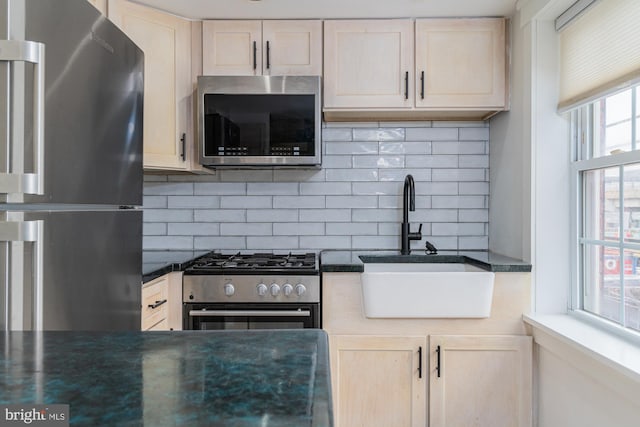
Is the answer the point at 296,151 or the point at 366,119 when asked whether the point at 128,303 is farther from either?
the point at 366,119

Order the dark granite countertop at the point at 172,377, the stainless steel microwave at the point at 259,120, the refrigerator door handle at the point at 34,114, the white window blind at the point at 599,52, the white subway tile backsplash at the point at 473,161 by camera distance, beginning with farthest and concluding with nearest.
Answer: the white subway tile backsplash at the point at 473,161, the stainless steel microwave at the point at 259,120, the white window blind at the point at 599,52, the refrigerator door handle at the point at 34,114, the dark granite countertop at the point at 172,377

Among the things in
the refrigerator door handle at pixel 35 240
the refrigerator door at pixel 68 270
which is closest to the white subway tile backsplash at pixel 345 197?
the refrigerator door at pixel 68 270

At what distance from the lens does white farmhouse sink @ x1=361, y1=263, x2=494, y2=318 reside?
2.06m

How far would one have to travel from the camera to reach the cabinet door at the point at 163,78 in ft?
7.41

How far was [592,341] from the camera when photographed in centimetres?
170

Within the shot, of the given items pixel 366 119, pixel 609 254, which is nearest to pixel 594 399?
pixel 609 254

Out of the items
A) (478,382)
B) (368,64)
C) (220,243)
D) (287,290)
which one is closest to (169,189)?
(220,243)

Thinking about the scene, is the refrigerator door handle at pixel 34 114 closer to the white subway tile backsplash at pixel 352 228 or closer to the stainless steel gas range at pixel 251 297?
the stainless steel gas range at pixel 251 297

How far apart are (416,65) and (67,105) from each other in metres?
1.78

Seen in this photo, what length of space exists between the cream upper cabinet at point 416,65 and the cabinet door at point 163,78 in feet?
2.52

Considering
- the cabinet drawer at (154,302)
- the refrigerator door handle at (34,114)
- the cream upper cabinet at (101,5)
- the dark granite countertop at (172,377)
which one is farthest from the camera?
the cream upper cabinet at (101,5)

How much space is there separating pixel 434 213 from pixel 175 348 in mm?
2372

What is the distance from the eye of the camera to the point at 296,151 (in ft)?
7.77

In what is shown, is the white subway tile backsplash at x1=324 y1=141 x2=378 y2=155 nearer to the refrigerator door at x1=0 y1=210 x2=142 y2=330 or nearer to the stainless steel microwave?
the stainless steel microwave
